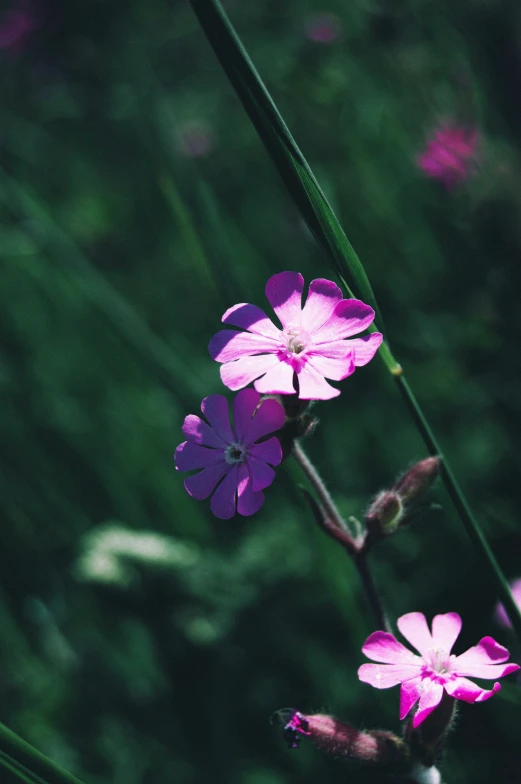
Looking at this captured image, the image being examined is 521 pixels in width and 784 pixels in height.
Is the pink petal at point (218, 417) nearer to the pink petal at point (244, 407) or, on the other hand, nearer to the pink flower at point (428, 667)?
the pink petal at point (244, 407)

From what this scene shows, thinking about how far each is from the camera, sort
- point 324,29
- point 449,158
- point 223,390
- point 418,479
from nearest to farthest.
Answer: point 418,479 → point 223,390 → point 449,158 → point 324,29

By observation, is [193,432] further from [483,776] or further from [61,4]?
[61,4]

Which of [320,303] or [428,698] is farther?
[320,303]

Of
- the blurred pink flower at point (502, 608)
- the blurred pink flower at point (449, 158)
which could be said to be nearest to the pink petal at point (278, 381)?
the blurred pink flower at point (502, 608)

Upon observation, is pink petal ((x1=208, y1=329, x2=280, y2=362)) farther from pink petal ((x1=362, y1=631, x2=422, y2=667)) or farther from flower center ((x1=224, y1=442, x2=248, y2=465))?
pink petal ((x1=362, y1=631, x2=422, y2=667))

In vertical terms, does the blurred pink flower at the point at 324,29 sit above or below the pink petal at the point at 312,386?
above

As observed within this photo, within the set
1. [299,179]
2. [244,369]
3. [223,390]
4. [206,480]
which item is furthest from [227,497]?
[223,390]

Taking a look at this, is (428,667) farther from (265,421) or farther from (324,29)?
(324,29)
